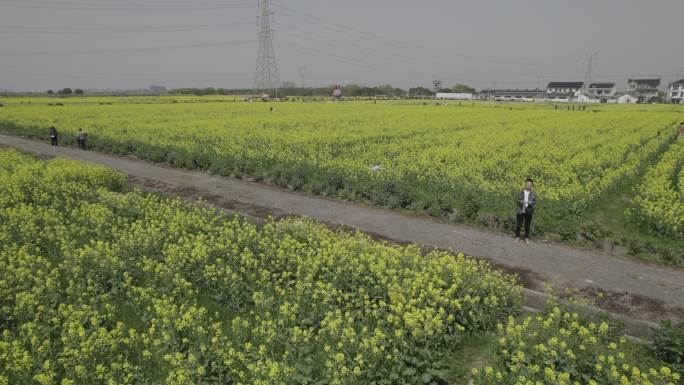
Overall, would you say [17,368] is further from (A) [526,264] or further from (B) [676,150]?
(B) [676,150]

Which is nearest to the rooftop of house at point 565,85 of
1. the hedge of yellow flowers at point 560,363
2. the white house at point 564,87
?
the white house at point 564,87

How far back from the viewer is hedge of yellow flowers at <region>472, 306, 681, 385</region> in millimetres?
4680

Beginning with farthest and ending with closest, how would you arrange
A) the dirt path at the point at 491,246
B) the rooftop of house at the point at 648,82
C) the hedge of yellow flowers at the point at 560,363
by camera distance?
the rooftop of house at the point at 648,82 → the dirt path at the point at 491,246 → the hedge of yellow flowers at the point at 560,363

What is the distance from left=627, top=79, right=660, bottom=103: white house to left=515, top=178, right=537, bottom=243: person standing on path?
151 m

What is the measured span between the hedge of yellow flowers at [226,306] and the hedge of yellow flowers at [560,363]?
0.63 meters

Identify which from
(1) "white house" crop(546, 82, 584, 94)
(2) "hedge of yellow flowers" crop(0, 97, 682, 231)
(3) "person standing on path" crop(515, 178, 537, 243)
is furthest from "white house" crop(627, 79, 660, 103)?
(3) "person standing on path" crop(515, 178, 537, 243)

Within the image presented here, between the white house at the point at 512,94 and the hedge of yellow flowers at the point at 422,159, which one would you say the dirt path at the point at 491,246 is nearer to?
the hedge of yellow flowers at the point at 422,159

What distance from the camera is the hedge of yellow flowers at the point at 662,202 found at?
11078 millimetres

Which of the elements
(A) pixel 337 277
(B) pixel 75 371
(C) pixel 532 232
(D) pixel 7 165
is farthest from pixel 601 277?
(D) pixel 7 165

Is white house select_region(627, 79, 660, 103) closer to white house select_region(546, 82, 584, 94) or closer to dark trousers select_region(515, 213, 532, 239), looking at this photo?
white house select_region(546, 82, 584, 94)

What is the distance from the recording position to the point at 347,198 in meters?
14.2

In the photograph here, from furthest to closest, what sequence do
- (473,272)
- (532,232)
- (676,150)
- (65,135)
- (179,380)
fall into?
1. (65,135)
2. (676,150)
3. (532,232)
4. (473,272)
5. (179,380)

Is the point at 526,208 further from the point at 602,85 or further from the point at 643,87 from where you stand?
the point at 643,87

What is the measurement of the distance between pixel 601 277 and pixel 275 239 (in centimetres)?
626
